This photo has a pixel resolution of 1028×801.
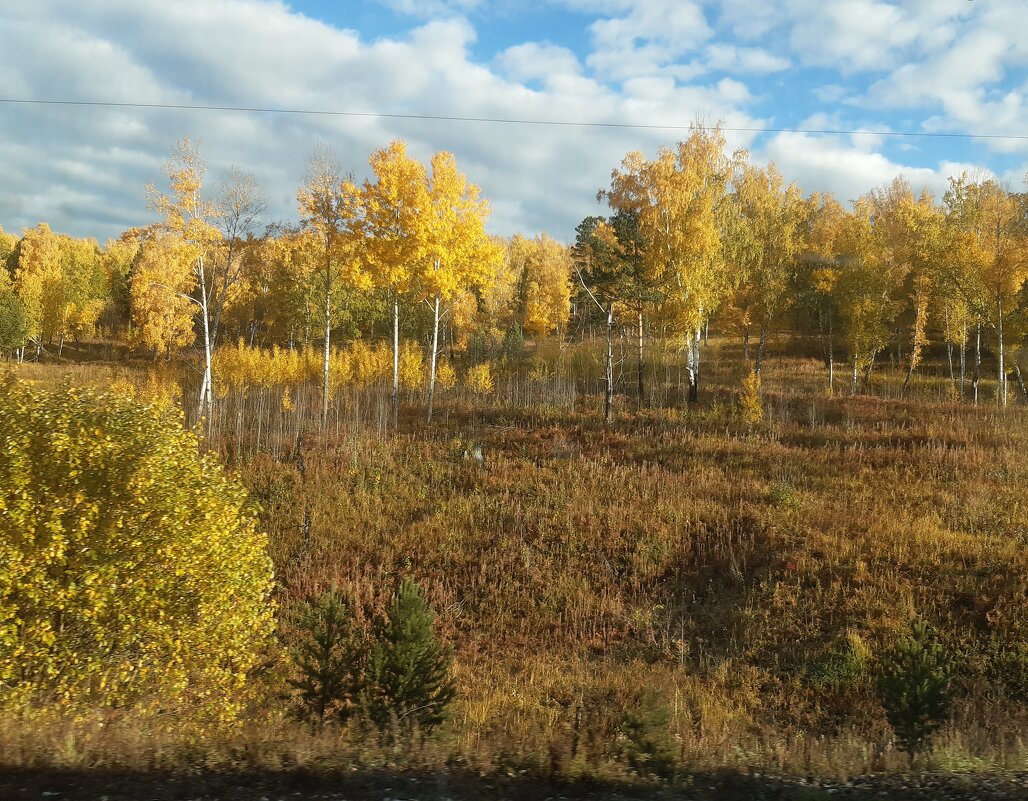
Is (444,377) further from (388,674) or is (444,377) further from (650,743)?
(650,743)

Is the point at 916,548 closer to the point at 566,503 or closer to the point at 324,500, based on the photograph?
the point at 566,503

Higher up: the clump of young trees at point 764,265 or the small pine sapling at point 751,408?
the clump of young trees at point 764,265

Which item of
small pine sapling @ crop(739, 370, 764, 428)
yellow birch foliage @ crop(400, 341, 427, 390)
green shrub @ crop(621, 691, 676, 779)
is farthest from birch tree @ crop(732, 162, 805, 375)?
green shrub @ crop(621, 691, 676, 779)

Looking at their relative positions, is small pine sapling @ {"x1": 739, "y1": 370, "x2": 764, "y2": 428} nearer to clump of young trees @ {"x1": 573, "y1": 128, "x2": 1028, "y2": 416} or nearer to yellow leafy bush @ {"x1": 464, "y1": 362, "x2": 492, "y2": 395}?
clump of young trees @ {"x1": 573, "y1": 128, "x2": 1028, "y2": 416}

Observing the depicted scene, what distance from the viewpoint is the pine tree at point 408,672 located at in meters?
7.31

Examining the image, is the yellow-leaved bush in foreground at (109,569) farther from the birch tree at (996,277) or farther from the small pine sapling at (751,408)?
the birch tree at (996,277)

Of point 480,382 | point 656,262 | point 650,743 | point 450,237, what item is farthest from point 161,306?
point 650,743

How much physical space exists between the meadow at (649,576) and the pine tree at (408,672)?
0.46 meters

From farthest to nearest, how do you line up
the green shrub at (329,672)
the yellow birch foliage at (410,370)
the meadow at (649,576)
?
the yellow birch foliage at (410,370)
the green shrub at (329,672)
the meadow at (649,576)

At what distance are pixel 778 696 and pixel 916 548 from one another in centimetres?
561

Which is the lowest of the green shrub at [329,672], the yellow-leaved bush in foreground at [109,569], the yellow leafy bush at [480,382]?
the green shrub at [329,672]

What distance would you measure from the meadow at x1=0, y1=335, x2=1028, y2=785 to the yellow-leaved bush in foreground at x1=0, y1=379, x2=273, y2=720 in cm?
64

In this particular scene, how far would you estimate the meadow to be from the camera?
611cm

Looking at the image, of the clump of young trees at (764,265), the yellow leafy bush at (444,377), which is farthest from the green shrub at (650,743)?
the yellow leafy bush at (444,377)
